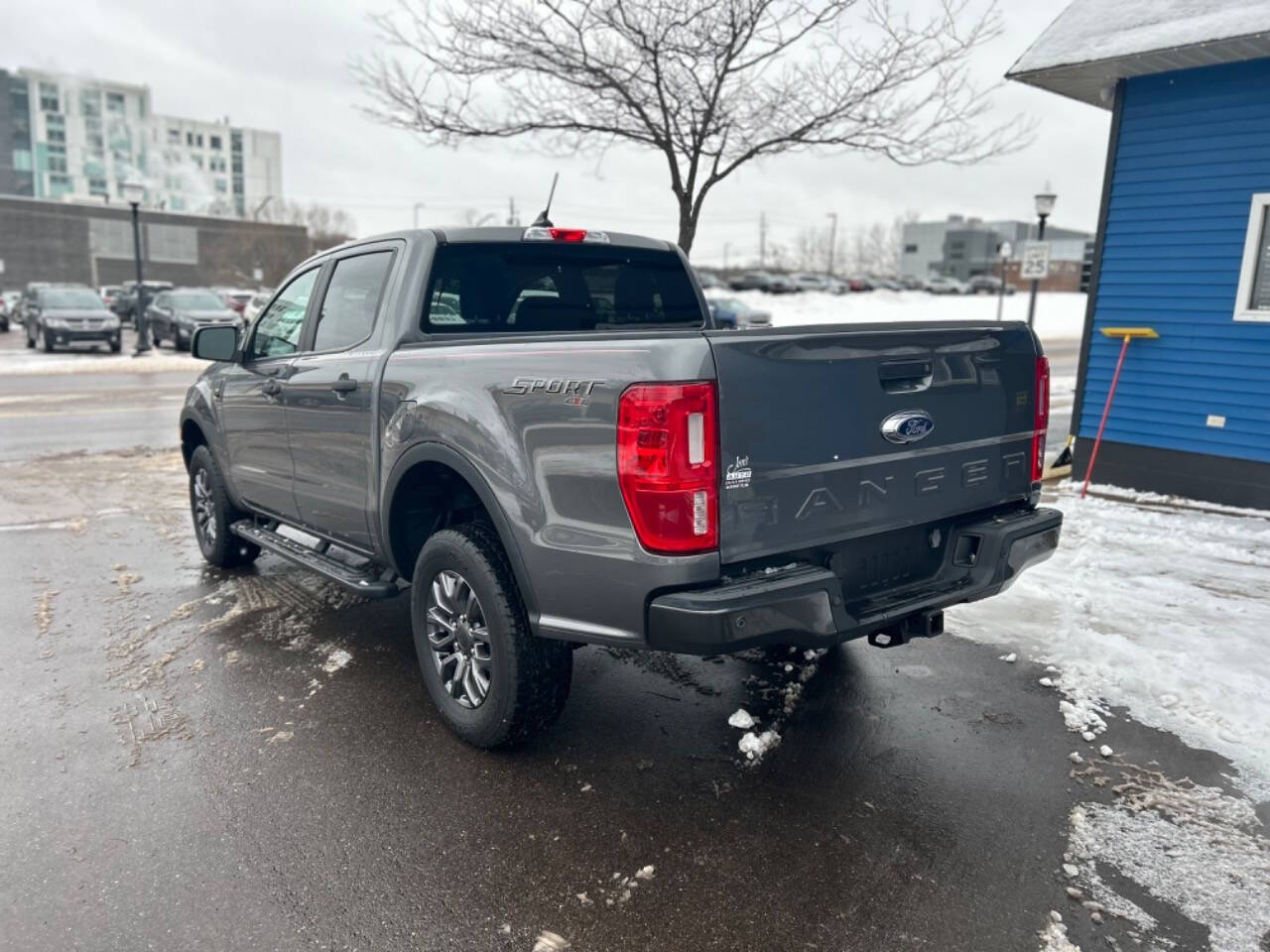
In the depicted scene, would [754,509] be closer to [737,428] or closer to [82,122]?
[737,428]

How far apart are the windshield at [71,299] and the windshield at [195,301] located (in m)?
2.03

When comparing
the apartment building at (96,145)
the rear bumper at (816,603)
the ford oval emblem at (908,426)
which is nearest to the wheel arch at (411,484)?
the rear bumper at (816,603)

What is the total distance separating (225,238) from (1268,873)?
3500 inches

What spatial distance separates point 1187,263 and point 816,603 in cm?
733

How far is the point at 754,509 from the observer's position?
9.27ft

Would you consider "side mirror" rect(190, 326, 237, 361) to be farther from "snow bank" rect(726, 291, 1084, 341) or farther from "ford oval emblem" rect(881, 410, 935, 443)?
"snow bank" rect(726, 291, 1084, 341)

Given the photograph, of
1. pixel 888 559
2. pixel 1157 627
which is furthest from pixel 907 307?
pixel 888 559

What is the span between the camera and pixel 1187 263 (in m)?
8.20

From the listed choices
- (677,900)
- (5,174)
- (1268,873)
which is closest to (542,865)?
(677,900)

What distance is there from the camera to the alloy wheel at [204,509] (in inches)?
229

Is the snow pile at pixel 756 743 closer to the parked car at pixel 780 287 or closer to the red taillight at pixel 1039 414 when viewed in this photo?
the red taillight at pixel 1039 414

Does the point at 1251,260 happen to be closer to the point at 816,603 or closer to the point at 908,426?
the point at 908,426

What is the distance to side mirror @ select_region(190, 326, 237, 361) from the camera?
200 inches

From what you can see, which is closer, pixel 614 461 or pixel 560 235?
pixel 614 461
